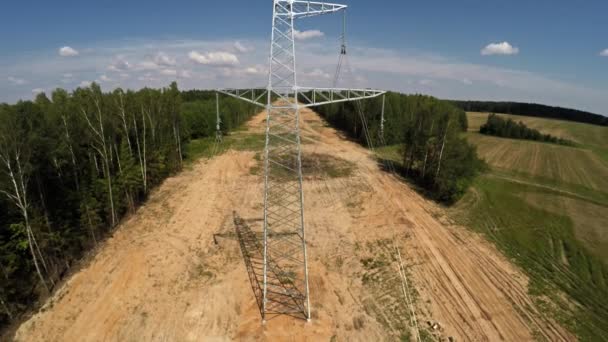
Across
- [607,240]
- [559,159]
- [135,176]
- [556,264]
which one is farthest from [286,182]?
[559,159]

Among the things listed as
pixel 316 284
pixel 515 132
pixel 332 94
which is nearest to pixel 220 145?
pixel 332 94

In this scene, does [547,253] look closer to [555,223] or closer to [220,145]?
[555,223]

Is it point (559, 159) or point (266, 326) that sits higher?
point (559, 159)

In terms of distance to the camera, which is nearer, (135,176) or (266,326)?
(266,326)

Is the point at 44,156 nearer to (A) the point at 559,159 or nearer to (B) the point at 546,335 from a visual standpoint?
(B) the point at 546,335

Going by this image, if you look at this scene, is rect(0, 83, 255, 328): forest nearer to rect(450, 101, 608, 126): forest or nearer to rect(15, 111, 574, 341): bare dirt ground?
rect(15, 111, 574, 341): bare dirt ground

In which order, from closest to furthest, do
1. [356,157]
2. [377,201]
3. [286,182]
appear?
[377,201], [286,182], [356,157]

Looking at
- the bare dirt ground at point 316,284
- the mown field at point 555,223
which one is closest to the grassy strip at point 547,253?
the mown field at point 555,223
